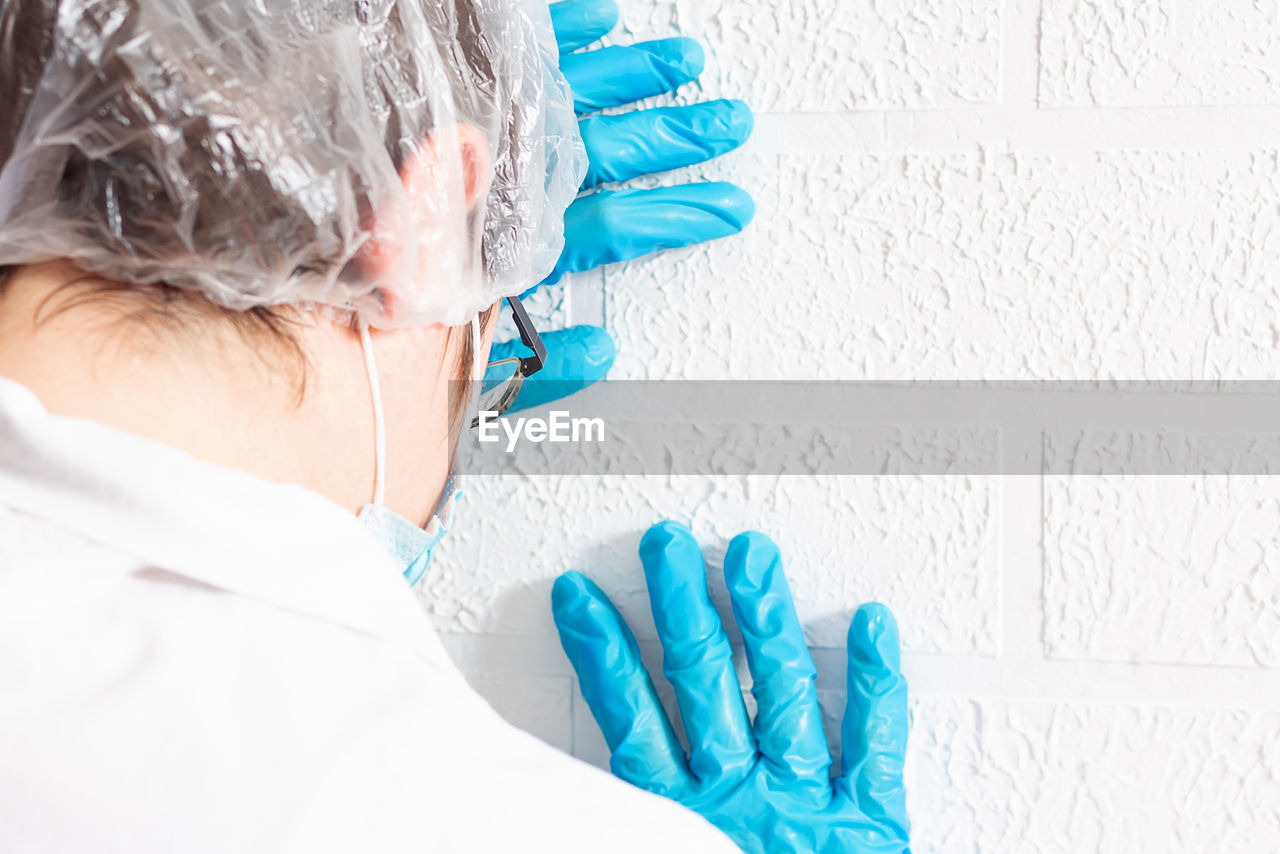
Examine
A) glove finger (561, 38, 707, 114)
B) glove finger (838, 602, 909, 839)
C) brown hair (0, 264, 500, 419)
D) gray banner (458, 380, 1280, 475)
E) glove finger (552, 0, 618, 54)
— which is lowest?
glove finger (838, 602, 909, 839)

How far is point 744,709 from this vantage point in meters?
0.78

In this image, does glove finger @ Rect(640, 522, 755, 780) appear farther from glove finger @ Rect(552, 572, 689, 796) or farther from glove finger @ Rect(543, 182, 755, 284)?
glove finger @ Rect(543, 182, 755, 284)

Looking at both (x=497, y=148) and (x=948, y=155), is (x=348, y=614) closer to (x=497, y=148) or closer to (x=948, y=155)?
(x=497, y=148)

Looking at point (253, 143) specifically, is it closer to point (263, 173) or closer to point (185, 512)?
point (263, 173)

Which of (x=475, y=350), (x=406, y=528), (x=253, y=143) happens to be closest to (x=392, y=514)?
(x=406, y=528)

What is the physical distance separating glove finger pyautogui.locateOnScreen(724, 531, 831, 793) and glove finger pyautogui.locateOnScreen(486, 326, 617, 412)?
0.21 metres

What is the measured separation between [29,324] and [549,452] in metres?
0.47

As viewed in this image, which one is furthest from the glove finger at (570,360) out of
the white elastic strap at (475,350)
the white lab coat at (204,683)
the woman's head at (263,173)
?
the white lab coat at (204,683)

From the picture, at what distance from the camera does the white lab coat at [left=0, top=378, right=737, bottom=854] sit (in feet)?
1.12

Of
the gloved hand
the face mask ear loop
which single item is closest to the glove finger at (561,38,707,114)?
the gloved hand

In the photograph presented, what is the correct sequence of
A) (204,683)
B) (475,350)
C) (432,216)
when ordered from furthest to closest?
(475,350) → (432,216) → (204,683)

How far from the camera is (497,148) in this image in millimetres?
522

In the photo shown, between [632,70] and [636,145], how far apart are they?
0.06 m

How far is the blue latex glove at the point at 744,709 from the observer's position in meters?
0.74
